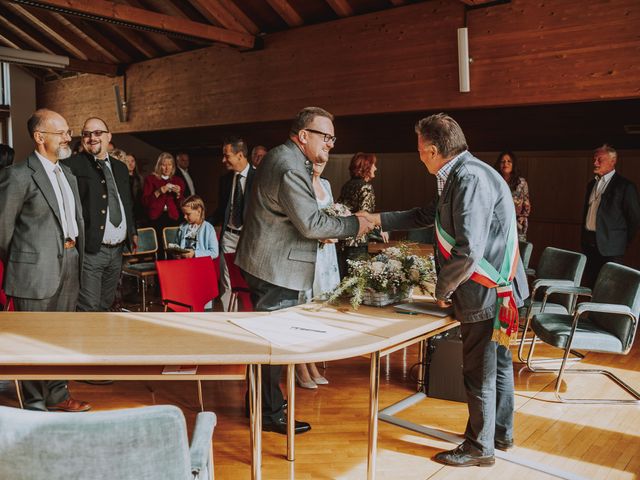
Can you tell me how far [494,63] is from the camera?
6.90 m

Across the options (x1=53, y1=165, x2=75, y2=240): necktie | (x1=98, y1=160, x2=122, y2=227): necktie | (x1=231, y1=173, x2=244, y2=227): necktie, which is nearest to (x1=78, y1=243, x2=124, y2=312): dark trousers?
(x1=98, y1=160, x2=122, y2=227): necktie

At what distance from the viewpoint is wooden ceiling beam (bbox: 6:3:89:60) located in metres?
11.6

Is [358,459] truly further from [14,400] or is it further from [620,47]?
[620,47]

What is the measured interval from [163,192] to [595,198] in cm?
518

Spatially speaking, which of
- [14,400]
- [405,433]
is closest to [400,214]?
[405,433]

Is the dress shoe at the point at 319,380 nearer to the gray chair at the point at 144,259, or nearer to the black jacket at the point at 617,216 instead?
the gray chair at the point at 144,259

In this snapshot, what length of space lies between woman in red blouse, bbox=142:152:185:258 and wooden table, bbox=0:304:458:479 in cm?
494

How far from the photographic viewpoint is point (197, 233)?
240 inches

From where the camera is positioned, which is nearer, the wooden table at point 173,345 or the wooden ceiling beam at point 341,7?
the wooden table at point 173,345

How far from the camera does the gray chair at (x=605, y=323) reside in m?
3.86

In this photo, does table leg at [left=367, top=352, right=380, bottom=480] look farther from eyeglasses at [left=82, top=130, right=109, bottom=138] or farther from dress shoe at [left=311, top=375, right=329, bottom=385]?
eyeglasses at [left=82, top=130, right=109, bottom=138]

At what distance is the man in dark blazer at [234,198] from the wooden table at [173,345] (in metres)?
2.10

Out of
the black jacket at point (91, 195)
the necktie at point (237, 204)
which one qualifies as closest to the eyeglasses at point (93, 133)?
the black jacket at point (91, 195)

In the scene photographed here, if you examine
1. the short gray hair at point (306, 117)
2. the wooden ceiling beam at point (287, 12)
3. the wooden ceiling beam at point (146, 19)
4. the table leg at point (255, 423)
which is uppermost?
the wooden ceiling beam at point (287, 12)
